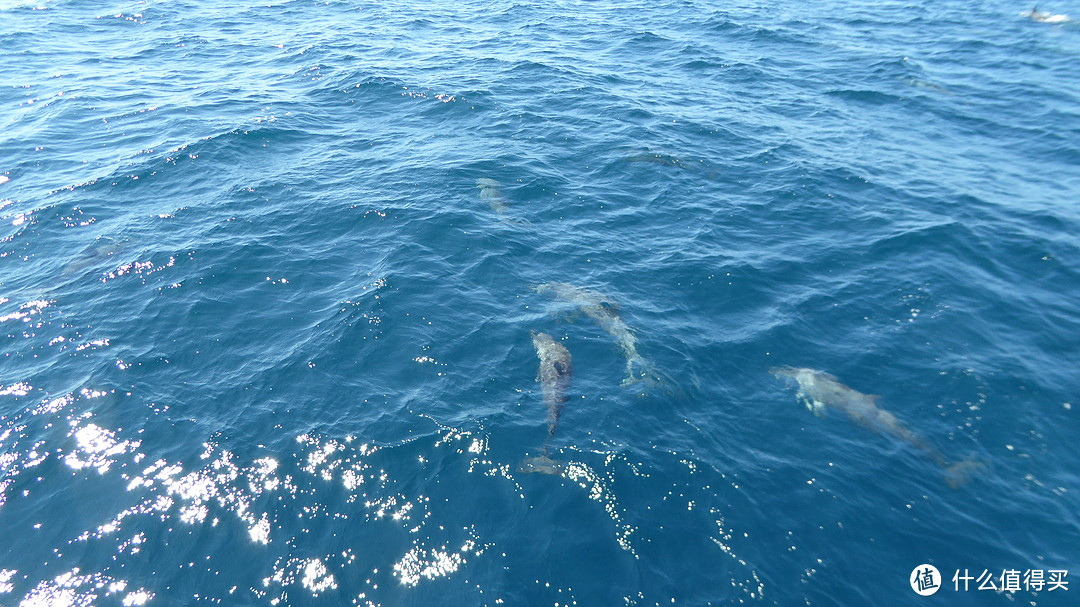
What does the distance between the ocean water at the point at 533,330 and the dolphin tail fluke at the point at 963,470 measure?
129 millimetres

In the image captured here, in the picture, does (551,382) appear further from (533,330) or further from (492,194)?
(492,194)

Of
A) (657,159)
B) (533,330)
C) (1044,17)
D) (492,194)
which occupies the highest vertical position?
(1044,17)

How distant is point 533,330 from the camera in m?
21.4

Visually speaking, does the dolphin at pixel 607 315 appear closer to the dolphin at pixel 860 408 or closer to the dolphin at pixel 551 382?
the dolphin at pixel 551 382

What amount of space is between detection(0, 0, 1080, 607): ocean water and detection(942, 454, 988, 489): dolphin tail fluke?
5.1 inches

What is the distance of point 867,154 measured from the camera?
103 feet

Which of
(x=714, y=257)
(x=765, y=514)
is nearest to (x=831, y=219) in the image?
(x=714, y=257)

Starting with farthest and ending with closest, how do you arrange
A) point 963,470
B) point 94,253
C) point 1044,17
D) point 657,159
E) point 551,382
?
point 1044,17 < point 657,159 < point 94,253 < point 551,382 < point 963,470

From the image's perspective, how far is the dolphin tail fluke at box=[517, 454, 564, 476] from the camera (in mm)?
16688

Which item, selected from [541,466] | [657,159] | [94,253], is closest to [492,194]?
[657,159]

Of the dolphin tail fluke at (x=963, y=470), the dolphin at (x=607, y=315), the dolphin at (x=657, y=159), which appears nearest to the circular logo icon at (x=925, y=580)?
the dolphin tail fluke at (x=963, y=470)

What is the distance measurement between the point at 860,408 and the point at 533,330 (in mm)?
11344

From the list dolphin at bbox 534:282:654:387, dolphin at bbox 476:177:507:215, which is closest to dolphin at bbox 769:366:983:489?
dolphin at bbox 534:282:654:387

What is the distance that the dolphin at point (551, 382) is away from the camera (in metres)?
16.8
